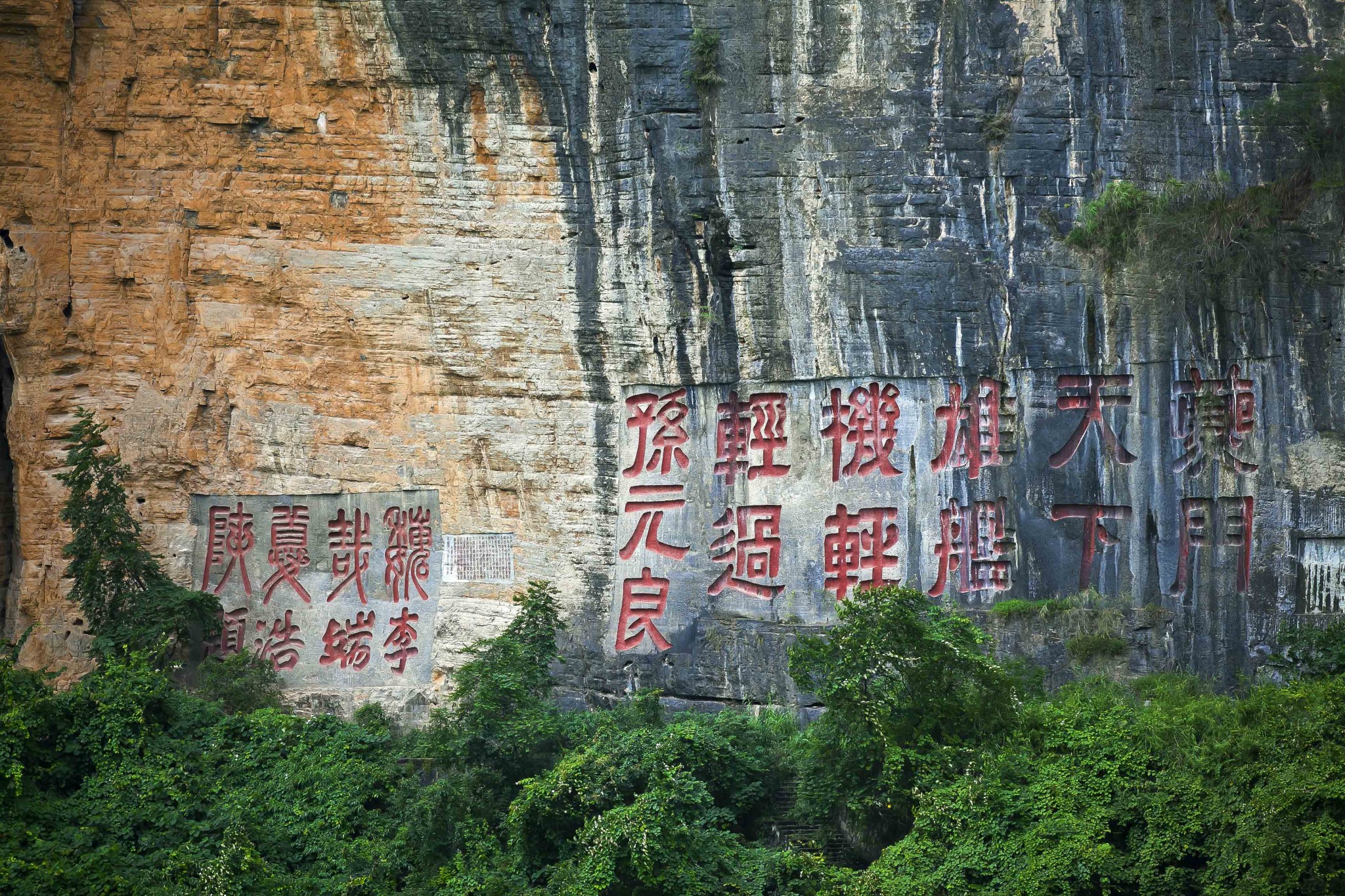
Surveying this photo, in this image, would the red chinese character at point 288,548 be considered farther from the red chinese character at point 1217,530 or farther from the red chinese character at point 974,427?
the red chinese character at point 1217,530

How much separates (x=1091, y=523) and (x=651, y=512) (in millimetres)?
3319

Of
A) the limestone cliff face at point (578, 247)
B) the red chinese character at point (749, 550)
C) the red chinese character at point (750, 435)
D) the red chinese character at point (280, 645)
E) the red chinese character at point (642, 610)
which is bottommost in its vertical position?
the red chinese character at point (280, 645)

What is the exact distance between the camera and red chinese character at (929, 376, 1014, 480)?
10695 mm

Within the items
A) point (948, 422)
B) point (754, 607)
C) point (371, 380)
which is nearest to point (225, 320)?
point (371, 380)

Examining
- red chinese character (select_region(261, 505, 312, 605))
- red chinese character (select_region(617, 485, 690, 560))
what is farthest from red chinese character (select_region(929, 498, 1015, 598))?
red chinese character (select_region(261, 505, 312, 605))

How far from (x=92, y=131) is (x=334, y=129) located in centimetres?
203

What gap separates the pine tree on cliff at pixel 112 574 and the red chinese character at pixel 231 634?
30cm

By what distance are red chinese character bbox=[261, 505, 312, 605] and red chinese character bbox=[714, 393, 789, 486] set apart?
3.46 m

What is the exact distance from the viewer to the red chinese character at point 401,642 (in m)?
11.6

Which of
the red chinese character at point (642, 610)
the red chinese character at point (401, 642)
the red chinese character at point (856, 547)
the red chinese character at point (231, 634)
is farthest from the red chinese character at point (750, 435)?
the red chinese character at point (231, 634)

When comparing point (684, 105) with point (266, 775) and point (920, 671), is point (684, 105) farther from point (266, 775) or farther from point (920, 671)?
point (266, 775)

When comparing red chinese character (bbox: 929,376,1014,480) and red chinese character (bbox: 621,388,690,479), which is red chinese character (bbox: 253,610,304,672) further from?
red chinese character (bbox: 929,376,1014,480)

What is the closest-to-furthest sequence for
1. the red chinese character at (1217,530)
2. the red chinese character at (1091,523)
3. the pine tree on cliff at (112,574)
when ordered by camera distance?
the red chinese character at (1217,530), the red chinese character at (1091,523), the pine tree on cliff at (112,574)

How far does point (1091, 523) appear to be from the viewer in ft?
34.3
